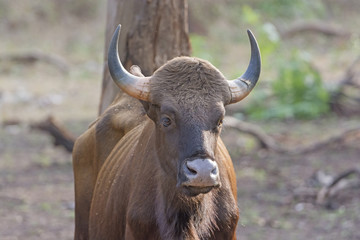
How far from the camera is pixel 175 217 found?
470 centimetres

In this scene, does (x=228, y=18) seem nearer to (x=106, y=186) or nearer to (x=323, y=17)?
(x=323, y=17)

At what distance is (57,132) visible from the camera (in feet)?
35.3

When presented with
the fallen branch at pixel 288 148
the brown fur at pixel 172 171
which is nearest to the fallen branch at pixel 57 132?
the fallen branch at pixel 288 148

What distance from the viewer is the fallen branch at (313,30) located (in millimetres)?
21125

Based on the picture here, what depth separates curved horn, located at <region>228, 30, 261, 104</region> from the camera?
466cm

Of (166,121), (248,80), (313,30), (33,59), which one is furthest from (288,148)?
(313,30)

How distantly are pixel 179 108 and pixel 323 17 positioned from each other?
20418 millimetres

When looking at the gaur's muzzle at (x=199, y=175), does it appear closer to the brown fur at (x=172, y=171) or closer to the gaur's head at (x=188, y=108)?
the gaur's head at (x=188, y=108)

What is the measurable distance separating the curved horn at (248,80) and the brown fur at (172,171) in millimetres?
96

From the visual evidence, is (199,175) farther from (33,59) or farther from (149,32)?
(33,59)

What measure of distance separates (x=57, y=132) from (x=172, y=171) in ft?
21.3

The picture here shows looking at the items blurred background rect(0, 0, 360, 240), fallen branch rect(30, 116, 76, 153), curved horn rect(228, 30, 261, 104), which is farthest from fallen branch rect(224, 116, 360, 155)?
curved horn rect(228, 30, 261, 104)

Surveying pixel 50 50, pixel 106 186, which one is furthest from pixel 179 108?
pixel 50 50

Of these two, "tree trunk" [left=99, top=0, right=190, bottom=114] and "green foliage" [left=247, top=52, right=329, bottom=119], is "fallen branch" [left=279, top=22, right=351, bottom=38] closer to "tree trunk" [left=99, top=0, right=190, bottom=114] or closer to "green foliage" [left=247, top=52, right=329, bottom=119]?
"green foliage" [left=247, top=52, right=329, bottom=119]
